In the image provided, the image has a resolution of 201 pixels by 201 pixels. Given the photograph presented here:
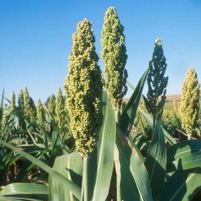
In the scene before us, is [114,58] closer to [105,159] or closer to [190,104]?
[105,159]

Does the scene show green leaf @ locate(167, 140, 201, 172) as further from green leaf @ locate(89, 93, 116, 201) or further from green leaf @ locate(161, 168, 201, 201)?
green leaf @ locate(89, 93, 116, 201)

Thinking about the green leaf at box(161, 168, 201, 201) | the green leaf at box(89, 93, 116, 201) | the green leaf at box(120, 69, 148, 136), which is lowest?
the green leaf at box(161, 168, 201, 201)

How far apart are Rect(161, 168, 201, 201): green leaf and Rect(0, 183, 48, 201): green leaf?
0.90 metres

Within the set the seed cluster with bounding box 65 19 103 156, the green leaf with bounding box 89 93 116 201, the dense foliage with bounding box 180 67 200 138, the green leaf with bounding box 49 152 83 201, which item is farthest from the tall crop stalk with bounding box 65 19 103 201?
the dense foliage with bounding box 180 67 200 138

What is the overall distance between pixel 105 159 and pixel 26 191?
798 mm

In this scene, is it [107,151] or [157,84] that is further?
[157,84]

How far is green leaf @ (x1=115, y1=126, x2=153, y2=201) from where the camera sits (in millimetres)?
1858

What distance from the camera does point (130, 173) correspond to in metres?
1.86

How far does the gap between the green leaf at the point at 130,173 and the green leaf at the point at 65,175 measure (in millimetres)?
359

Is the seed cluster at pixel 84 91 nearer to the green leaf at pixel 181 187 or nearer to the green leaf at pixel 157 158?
the green leaf at pixel 157 158

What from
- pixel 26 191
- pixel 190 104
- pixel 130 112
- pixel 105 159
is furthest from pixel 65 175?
pixel 190 104

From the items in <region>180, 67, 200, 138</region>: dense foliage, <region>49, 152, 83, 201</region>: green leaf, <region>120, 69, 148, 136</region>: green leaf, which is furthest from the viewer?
<region>180, 67, 200, 138</region>: dense foliage

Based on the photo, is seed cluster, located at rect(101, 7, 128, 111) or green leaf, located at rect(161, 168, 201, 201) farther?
green leaf, located at rect(161, 168, 201, 201)

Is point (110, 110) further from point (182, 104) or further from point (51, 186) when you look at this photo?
point (182, 104)
